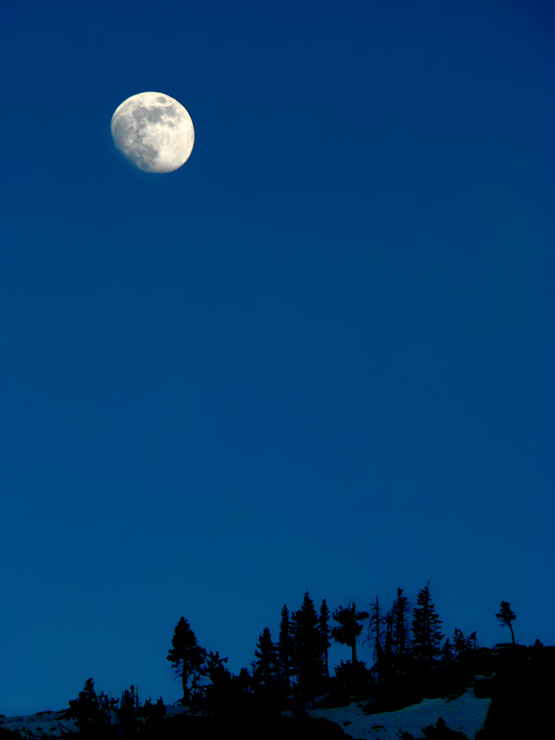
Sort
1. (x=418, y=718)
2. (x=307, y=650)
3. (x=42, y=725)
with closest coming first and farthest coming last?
1. (x=418, y=718)
2. (x=307, y=650)
3. (x=42, y=725)

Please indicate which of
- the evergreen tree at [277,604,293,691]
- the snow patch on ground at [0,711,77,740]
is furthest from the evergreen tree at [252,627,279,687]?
the snow patch on ground at [0,711,77,740]

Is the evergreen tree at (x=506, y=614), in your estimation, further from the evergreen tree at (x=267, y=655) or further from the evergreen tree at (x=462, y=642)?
the evergreen tree at (x=267, y=655)

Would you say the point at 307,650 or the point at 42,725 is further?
the point at 42,725

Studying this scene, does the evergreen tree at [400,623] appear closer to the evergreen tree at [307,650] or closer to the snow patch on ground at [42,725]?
the evergreen tree at [307,650]

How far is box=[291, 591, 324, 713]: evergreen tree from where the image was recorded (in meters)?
57.2

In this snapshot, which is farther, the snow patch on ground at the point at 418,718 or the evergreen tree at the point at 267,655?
the evergreen tree at the point at 267,655

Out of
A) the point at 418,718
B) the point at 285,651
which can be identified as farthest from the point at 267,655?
the point at 418,718

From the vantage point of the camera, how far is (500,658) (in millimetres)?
55688

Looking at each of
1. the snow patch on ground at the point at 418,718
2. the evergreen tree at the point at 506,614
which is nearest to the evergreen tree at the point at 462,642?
the evergreen tree at the point at 506,614

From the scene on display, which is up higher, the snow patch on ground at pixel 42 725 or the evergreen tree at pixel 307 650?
the evergreen tree at pixel 307 650

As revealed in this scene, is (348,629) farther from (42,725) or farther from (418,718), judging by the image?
(42,725)

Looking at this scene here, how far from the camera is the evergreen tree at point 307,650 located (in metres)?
57.2

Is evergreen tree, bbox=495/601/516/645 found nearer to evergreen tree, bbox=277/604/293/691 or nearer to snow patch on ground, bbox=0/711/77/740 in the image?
evergreen tree, bbox=277/604/293/691

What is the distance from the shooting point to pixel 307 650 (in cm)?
5775
